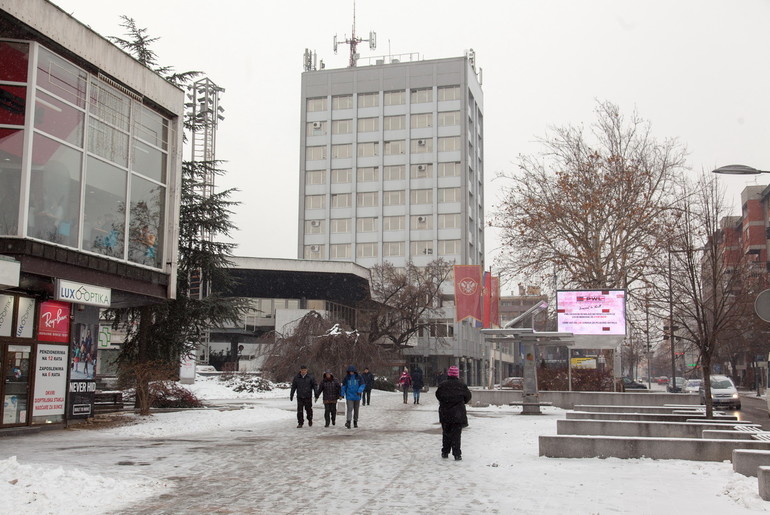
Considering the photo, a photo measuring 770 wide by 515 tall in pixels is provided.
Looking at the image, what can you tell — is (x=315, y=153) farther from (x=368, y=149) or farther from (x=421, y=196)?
(x=421, y=196)

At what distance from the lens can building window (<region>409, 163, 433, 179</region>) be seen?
9044 centimetres

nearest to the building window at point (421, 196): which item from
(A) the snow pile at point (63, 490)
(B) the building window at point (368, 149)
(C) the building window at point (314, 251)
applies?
(B) the building window at point (368, 149)

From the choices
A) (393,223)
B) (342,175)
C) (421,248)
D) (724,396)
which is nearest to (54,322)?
(724,396)

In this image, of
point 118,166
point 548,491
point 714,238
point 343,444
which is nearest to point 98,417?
point 118,166

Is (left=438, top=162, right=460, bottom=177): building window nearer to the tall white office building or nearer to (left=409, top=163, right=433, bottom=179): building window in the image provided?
the tall white office building

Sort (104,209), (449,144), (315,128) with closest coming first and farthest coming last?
1. (104,209)
2. (449,144)
3. (315,128)

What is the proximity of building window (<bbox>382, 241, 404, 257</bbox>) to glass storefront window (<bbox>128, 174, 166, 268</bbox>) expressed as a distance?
223 feet

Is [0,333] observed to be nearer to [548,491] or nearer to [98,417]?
[98,417]

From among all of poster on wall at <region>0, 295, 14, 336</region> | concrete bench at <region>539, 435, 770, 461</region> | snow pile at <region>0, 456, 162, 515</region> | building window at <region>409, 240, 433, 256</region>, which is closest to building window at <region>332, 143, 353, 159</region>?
building window at <region>409, 240, 433, 256</region>

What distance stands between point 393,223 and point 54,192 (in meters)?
73.8

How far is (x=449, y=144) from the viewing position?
3543 inches

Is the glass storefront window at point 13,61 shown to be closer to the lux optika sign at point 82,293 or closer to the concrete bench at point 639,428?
the lux optika sign at point 82,293

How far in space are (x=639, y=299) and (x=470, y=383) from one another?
52.7 meters

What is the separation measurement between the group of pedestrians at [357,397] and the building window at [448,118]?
2295 inches
